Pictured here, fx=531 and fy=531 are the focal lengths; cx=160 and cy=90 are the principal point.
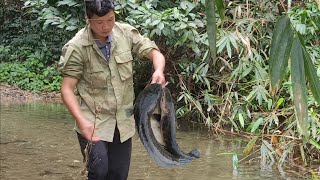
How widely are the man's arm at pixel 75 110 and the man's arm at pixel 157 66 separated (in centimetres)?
40

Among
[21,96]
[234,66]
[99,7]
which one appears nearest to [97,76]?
[99,7]

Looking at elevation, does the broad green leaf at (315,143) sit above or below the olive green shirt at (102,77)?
below

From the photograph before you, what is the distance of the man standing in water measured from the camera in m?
2.66

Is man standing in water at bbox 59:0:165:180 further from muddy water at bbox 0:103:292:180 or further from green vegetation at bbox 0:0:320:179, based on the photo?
green vegetation at bbox 0:0:320:179

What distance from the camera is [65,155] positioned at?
5.02 meters

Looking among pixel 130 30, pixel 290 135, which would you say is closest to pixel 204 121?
pixel 290 135

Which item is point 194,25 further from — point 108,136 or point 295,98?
point 295,98

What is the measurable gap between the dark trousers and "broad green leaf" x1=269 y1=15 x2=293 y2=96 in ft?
5.38

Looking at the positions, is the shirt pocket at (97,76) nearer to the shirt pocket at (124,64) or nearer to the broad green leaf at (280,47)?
the shirt pocket at (124,64)

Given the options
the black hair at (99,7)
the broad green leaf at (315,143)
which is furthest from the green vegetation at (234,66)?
the black hair at (99,7)

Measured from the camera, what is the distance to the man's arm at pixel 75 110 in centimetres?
262

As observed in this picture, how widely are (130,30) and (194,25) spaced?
315cm

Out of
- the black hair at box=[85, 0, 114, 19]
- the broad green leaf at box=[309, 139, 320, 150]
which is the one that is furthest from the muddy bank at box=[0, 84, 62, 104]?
the black hair at box=[85, 0, 114, 19]

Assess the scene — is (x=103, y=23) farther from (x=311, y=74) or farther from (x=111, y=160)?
(x=311, y=74)
